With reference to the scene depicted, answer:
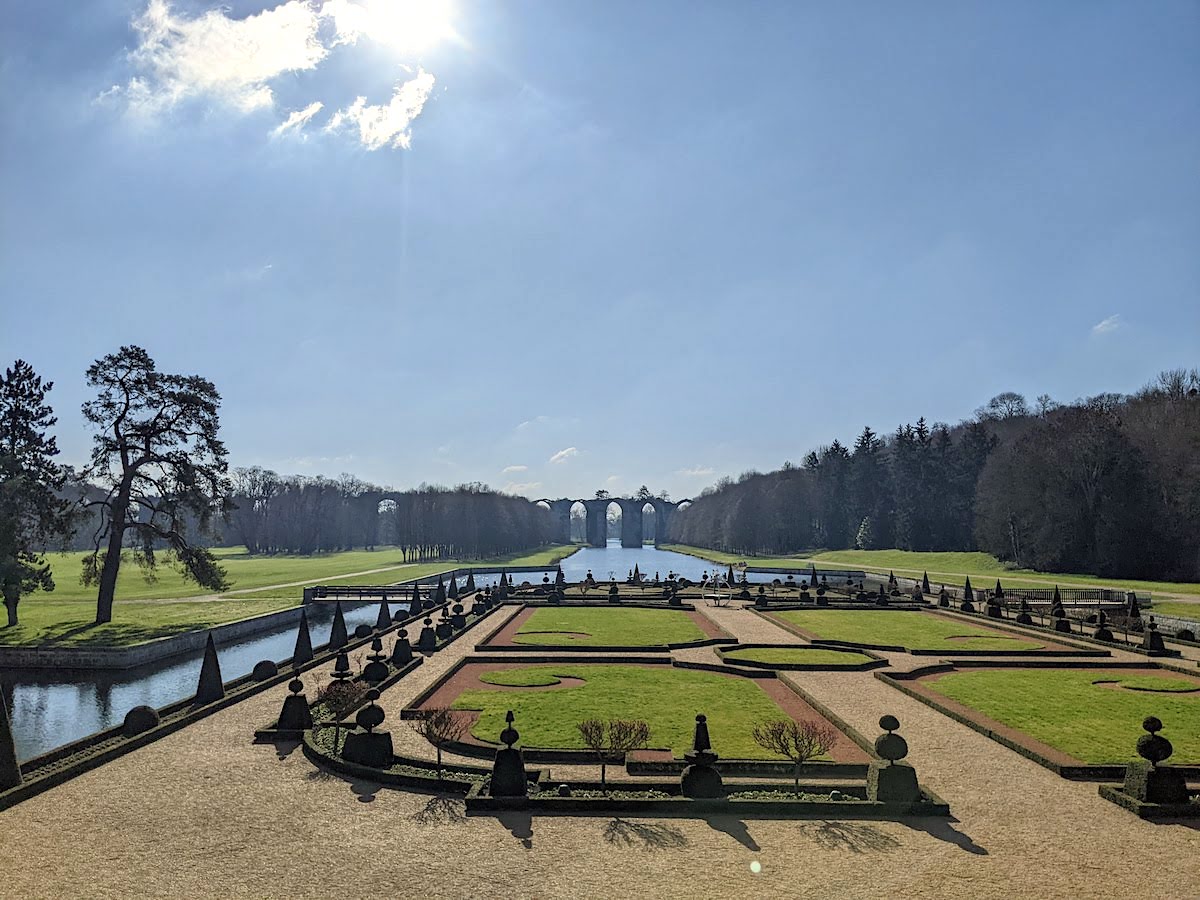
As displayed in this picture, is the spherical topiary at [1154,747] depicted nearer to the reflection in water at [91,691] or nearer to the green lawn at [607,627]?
the green lawn at [607,627]

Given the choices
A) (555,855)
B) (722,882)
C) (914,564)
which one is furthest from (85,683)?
(914,564)

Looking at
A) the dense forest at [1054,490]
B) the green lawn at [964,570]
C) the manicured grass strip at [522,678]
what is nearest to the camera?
the manicured grass strip at [522,678]

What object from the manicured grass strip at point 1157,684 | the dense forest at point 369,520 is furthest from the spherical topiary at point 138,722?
the dense forest at point 369,520

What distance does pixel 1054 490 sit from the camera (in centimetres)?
7544

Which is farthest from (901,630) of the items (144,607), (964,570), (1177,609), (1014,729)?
(964,570)

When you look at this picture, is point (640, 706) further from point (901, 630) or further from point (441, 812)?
point (901, 630)

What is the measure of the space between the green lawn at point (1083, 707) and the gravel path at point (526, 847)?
363cm

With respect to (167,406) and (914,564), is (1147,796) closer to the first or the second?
(167,406)

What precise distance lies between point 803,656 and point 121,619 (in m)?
38.5

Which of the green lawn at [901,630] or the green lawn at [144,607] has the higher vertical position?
the green lawn at [144,607]

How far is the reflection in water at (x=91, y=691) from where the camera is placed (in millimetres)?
25656

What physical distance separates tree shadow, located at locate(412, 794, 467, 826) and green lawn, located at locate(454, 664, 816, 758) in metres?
3.86

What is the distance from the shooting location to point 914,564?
308ft

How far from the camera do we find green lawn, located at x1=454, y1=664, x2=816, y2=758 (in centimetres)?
1947
